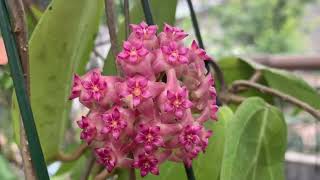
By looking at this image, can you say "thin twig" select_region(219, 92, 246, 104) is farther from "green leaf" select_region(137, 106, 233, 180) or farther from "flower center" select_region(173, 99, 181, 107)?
"flower center" select_region(173, 99, 181, 107)

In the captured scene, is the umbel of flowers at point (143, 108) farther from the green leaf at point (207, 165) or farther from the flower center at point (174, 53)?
the green leaf at point (207, 165)

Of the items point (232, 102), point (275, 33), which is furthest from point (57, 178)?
point (275, 33)

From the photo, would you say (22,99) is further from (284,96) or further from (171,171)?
(284,96)

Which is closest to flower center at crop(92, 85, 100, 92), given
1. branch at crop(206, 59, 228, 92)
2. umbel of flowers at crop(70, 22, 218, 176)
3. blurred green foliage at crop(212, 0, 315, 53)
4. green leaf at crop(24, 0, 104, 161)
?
umbel of flowers at crop(70, 22, 218, 176)

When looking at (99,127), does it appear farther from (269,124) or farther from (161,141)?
(269,124)

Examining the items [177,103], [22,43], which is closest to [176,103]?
[177,103]
